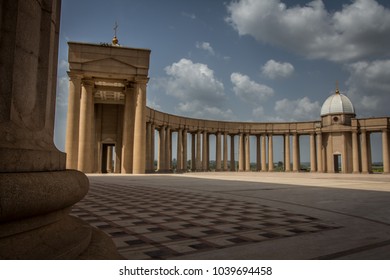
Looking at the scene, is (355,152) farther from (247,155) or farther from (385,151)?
(247,155)

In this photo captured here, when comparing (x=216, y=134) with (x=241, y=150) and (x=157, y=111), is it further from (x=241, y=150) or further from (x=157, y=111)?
(x=157, y=111)

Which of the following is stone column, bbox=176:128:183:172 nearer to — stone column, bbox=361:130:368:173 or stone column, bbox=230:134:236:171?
stone column, bbox=230:134:236:171

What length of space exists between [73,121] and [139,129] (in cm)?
819

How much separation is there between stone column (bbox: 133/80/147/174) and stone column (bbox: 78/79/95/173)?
605cm

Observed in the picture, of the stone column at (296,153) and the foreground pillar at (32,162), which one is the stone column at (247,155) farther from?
the foreground pillar at (32,162)

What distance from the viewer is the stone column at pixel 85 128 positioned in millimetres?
39281

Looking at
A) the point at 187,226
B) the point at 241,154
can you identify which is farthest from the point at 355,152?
the point at 187,226

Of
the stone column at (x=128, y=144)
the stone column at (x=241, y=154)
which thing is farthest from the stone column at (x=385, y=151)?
the stone column at (x=128, y=144)

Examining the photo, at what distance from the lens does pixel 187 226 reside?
22.6ft

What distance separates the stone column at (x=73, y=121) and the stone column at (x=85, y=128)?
1.27m

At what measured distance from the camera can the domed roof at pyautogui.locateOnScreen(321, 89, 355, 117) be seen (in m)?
65.2

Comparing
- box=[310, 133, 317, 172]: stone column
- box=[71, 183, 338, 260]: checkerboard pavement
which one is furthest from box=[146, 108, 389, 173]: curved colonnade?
box=[71, 183, 338, 260]: checkerboard pavement

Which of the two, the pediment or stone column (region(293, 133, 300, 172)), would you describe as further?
stone column (region(293, 133, 300, 172))
